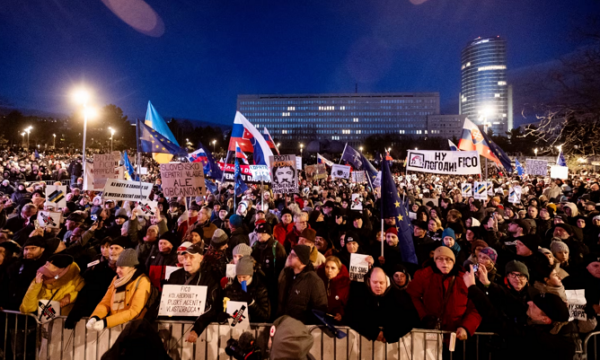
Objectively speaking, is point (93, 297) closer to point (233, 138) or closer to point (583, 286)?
point (583, 286)

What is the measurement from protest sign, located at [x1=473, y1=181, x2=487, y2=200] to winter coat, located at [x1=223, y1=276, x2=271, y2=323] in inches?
363

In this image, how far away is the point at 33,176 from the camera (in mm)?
21031

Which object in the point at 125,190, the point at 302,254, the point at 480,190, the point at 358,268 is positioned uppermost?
the point at 480,190

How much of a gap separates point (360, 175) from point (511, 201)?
7.16 metres

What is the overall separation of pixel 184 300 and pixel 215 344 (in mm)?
607

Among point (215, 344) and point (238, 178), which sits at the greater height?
Result: point (238, 178)

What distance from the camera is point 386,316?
11.0 ft

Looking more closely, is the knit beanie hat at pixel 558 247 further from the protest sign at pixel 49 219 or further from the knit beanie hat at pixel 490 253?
the protest sign at pixel 49 219

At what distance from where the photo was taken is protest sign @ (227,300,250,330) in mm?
3412

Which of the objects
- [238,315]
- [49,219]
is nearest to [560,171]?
[238,315]

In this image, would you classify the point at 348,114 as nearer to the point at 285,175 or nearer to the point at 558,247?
the point at 285,175

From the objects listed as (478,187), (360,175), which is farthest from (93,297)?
(360,175)

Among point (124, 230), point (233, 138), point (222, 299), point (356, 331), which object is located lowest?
point (356, 331)

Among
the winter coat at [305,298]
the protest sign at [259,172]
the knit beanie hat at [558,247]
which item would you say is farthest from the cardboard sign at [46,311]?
the protest sign at [259,172]
